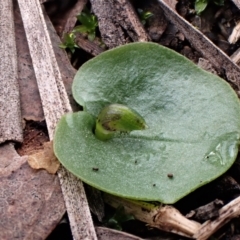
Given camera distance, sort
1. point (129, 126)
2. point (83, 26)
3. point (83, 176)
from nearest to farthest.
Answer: point (83, 176) → point (129, 126) → point (83, 26)

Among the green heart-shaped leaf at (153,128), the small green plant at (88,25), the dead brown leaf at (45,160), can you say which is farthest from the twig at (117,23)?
the dead brown leaf at (45,160)

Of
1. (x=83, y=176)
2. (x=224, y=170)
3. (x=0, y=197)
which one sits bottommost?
(x=0, y=197)

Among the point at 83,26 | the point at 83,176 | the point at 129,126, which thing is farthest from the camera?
the point at 83,26

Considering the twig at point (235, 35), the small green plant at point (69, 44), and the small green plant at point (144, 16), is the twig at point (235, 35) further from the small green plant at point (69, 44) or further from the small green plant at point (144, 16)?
the small green plant at point (69, 44)

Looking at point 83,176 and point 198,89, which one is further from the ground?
point 198,89

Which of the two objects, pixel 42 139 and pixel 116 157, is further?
pixel 42 139

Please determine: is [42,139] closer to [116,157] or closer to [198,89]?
[116,157]

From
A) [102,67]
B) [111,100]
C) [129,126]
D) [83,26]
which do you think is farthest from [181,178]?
[83,26]

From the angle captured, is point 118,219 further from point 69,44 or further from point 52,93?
point 69,44
